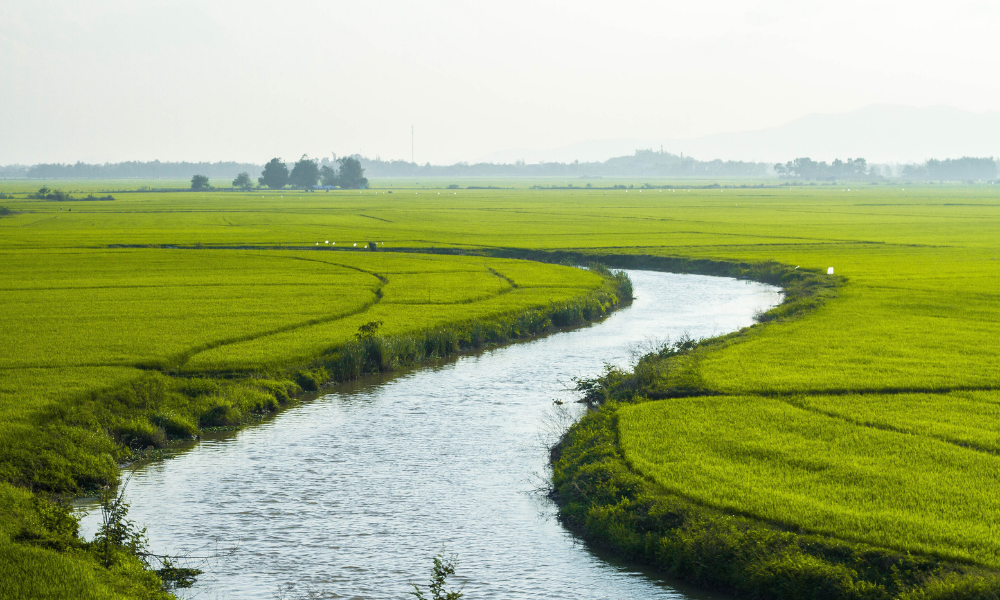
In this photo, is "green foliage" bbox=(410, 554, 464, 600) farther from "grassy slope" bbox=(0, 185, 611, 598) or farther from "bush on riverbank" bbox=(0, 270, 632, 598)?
"grassy slope" bbox=(0, 185, 611, 598)

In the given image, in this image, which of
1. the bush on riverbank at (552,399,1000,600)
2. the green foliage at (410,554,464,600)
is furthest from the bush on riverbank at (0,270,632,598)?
the bush on riverbank at (552,399,1000,600)

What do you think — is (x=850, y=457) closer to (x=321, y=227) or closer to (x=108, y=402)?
(x=108, y=402)

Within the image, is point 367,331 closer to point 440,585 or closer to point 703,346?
point 703,346

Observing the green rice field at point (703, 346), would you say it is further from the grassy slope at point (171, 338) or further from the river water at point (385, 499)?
the river water at point (385, 499)

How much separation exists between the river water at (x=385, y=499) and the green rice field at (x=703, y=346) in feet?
6.43

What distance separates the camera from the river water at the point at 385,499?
12.6 metres

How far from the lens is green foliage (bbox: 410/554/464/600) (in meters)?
11.0

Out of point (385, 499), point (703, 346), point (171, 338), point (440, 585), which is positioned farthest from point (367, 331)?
point (440, 585)

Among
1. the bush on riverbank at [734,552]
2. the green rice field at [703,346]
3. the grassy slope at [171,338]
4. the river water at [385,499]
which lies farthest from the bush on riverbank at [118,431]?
the bush on riverbank at [734,552]

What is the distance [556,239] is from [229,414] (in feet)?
159

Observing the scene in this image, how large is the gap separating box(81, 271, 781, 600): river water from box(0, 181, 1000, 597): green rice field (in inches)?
77.2

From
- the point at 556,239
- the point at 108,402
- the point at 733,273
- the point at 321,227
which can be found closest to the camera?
the point at 108,402

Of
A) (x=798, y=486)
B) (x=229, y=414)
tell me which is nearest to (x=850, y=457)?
(x=798, y=486)

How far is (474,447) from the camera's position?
1855cm
